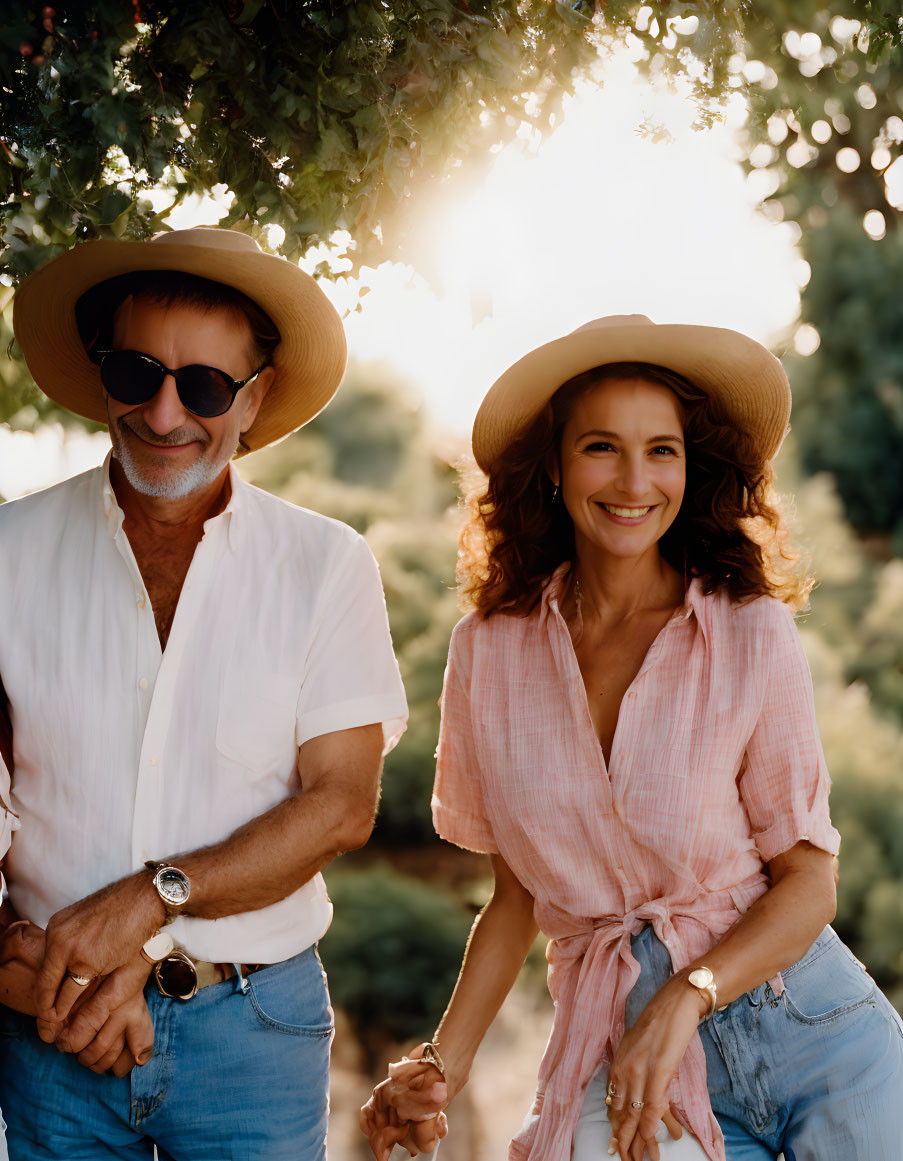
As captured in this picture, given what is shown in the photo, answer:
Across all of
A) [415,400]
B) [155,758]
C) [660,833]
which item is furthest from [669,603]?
[415,400]

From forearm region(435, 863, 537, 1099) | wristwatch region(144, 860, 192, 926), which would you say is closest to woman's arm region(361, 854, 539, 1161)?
forearm region(435, 863, 537, 1099)

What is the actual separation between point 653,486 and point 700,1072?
41.1 inches

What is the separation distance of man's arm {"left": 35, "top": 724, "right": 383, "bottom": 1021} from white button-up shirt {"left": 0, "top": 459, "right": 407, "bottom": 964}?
0.16 feet

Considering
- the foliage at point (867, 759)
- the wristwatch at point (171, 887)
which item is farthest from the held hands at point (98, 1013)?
the foliage at point (867, 759)

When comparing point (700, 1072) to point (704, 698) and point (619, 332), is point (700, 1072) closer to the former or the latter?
point (704, 698)

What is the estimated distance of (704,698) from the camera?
7.15 feet

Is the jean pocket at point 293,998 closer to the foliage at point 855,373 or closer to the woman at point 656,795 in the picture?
the woman at point 656,795

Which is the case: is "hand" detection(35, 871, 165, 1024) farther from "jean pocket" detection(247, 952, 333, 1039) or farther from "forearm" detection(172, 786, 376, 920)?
"jean pocket" detection(247, 952, 333, 1039)

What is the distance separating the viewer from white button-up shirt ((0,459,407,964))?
216cm

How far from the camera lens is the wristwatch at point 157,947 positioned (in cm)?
210

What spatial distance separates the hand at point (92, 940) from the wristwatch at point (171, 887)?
0.5 inches

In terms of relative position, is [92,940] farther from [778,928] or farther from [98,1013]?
[778,928]

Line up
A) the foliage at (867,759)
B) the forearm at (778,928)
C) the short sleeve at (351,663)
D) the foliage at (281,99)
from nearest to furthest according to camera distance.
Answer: the foliage at (281,99) < the forearm at (778,928) < the short sleeve at (351,663) < the foliage at (867,759)

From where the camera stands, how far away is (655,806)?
2119 millimetres
